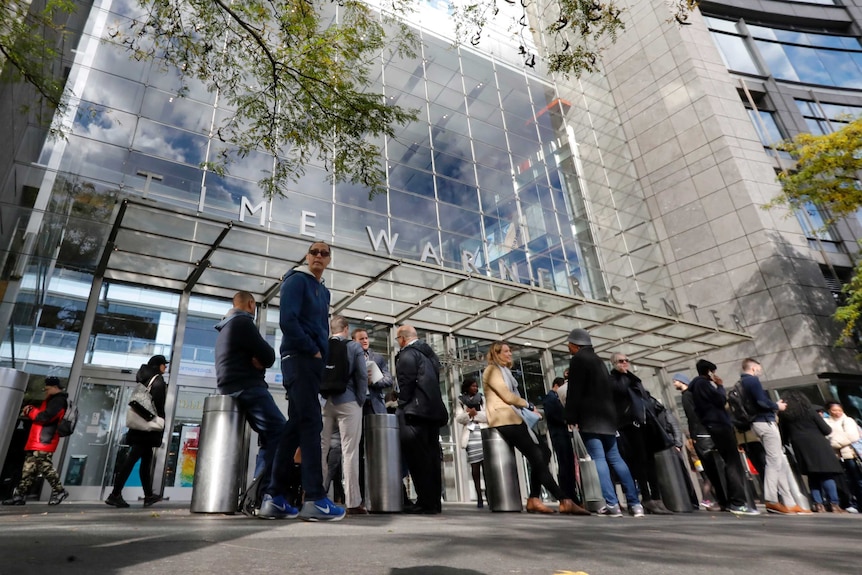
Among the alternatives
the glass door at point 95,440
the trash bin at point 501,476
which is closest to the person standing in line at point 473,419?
the trash bin at point 501,476

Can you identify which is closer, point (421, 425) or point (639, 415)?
point (421, 425)

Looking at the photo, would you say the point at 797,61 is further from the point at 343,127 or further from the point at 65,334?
the point at 65,334

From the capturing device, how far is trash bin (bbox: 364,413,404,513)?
15.4 ft

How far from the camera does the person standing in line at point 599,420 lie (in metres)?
5.09

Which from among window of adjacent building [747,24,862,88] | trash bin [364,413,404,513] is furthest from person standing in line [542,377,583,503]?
window of adjacent building [747,24,862,88]

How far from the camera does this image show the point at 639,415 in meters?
5.88

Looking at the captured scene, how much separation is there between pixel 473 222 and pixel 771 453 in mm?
11211

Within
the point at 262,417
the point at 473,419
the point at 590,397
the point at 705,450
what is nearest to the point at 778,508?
the point at 705,450

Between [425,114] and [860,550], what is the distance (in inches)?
671

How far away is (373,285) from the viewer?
11.6 meters

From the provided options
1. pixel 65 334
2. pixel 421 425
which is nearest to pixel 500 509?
pixel 421 425

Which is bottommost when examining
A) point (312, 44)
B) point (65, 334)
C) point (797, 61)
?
point (65, 334)

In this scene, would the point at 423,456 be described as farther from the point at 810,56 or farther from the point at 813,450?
the point at 810,56

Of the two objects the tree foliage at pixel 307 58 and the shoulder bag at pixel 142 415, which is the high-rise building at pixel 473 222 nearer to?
the tree foliage at pixel 307 58
